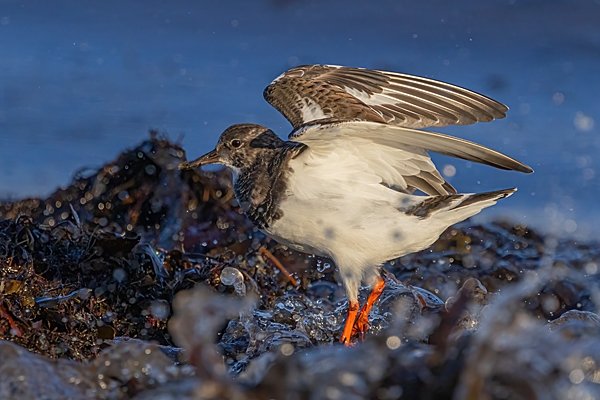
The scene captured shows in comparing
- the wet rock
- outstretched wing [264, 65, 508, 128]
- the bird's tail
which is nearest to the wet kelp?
the wet rock

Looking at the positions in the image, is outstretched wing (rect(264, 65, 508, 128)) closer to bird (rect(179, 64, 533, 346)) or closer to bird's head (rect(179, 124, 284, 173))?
bird (rect(179, 64, 533, 346))

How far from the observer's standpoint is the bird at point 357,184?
409 centimetres

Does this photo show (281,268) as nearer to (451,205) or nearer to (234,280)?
(234,280)

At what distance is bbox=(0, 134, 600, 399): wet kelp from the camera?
2092 millimetres

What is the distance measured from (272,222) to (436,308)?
5.23 ft

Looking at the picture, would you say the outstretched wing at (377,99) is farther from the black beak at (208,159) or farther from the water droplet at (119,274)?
the water droplet at (119,274)

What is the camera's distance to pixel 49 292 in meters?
4.40

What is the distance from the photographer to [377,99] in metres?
5.33

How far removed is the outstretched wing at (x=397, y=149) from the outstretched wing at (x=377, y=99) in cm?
41

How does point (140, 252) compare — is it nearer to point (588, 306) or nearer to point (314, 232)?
point (314, 232)

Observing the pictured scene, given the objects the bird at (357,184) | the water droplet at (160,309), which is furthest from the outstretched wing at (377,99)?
the water droplet at (160,309)

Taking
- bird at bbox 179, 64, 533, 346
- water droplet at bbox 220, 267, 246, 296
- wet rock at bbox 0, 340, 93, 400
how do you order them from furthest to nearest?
1. water droplet at bbox 220, 267, 246, 296
2. bird at bbox 179, 64, 533, 346
3. wet rock at bbox 0, 340, 93, 400

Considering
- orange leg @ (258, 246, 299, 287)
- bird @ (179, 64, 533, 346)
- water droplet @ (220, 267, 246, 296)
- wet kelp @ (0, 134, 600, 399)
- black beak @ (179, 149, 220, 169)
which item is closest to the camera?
wet kelp @ (0, 134, 600, 399)

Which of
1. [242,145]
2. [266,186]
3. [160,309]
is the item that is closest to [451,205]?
[266,186]
